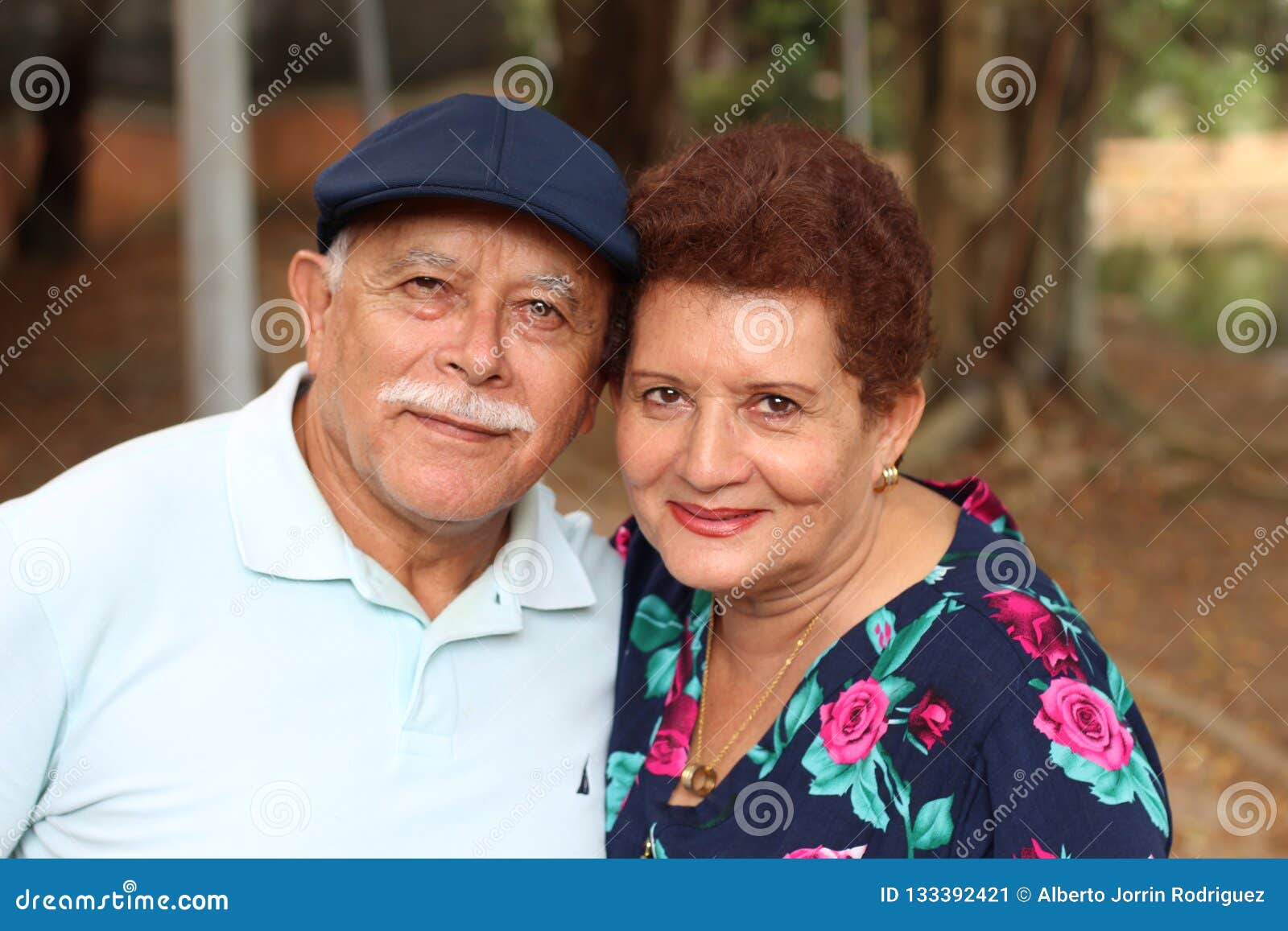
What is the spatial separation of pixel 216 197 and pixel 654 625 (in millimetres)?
3243

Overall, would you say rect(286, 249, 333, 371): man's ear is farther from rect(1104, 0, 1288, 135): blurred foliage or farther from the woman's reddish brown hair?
rect(1104, 0, 1288, 135): blurred foliage

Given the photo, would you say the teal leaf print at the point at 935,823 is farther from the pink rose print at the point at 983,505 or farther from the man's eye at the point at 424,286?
the man's eye at the point at 424,286

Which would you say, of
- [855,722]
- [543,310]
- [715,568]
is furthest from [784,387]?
[855,722]

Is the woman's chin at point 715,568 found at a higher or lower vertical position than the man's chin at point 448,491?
lower

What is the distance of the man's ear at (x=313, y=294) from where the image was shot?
244cm

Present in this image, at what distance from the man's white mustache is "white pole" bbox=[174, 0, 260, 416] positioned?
9.64 ft

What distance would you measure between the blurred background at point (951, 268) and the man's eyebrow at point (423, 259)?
1.87 feet

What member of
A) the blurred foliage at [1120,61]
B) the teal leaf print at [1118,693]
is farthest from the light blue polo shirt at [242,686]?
the blurred foliage at [1120,61]

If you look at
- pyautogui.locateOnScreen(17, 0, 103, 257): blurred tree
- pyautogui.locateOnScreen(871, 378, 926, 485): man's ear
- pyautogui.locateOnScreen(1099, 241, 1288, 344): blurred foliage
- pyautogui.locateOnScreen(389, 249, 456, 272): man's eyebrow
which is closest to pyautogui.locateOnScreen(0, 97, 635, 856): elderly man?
pyautogui.locateOnScreen(389, 249, 456, 272): man's eyebrow

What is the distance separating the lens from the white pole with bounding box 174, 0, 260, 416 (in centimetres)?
480

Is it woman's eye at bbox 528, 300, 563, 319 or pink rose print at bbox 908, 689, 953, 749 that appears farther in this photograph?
woman's eye at bbox 528, 300, 563, 319

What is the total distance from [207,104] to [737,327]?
345 cm

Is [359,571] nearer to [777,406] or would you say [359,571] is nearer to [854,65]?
[777,406]

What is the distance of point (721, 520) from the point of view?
7.46 feet
